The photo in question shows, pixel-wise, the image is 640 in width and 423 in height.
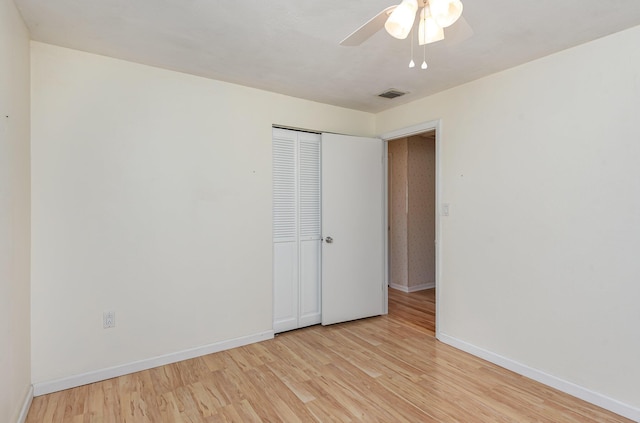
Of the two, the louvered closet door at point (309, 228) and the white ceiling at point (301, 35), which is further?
the louvered closet door at point (309, 228)

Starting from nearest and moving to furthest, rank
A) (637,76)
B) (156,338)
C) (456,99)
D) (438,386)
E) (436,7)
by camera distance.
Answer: (436,7) < (637,76) < (438,386) < (156,338) < (456,99)

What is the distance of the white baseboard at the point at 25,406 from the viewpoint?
1.92 m

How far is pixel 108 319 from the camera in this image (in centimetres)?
246

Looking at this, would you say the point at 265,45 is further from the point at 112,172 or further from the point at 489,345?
the point at 489,345

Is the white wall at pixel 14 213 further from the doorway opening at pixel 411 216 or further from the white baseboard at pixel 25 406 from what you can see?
the doorway opening at pixel 411 216

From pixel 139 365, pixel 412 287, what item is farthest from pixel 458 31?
pixel 412 287

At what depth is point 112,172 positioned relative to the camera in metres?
2.47

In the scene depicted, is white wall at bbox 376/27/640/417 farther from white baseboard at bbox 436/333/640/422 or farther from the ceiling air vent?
the ceiling air vent

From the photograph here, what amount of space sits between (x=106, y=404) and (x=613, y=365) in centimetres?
326

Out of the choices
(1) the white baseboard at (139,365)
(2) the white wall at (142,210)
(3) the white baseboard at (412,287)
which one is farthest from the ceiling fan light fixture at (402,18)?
(3) the white baseboard at (412,287)

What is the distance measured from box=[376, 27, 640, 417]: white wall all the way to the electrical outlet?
281cm

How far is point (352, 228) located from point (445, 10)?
2.65 m

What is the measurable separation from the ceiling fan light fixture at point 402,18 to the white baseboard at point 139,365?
9.05 feet

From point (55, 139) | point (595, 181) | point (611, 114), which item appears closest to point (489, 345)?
point (595, 181)
